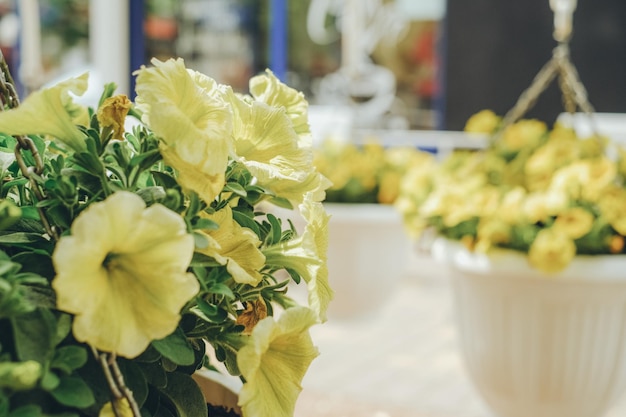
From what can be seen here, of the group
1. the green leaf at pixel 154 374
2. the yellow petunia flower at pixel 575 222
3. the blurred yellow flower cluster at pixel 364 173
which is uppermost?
the green leaf at pixel 154 374

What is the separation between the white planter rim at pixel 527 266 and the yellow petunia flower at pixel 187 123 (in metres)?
1.27

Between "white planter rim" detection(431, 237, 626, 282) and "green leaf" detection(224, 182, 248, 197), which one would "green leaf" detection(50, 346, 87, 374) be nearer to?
"green leaf" detection(224, 182, 248, 197)

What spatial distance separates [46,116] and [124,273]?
10 centimetres

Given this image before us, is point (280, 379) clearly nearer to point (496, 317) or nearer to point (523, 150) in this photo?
point (496, 317)

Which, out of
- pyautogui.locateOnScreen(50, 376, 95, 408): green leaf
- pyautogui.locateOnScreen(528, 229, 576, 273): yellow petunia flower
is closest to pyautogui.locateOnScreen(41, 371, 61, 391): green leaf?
pyautogui.locateOnScreen(50, 376, 95, 408): green leaf

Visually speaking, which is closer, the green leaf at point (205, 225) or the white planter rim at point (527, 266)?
the green leaf at point (205, 225)

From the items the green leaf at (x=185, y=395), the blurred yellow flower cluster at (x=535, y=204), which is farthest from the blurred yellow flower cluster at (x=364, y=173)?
the green leaf at (x=185, y=395)

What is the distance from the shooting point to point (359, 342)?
2.73 meters

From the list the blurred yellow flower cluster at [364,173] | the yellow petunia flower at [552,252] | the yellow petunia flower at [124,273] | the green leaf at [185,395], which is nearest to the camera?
the yellow petunia flower at [124,273]

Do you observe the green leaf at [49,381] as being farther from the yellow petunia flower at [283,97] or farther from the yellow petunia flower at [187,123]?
the yellow petunia flower at [283,97]

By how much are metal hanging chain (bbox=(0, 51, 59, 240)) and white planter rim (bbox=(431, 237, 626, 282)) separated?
130cm

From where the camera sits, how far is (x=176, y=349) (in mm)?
391

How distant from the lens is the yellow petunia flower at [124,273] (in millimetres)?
325

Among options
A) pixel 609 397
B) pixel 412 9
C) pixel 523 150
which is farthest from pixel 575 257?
pixel 412 9
